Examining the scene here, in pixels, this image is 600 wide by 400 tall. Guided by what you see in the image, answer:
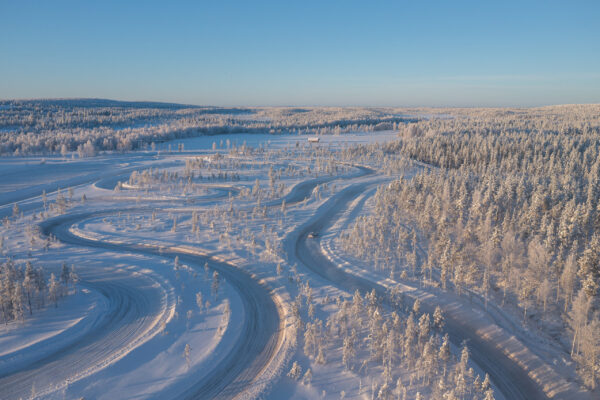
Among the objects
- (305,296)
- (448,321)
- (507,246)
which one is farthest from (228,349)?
(507,246)

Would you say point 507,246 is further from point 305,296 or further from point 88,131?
point 88,131

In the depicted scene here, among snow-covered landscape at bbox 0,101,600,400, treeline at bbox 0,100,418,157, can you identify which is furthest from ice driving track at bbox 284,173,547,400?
treeline at bbox 0,100,418,157

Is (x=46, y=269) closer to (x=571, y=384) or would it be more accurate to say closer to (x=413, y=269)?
(x=413, y=269)

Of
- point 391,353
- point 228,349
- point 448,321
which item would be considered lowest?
point 448,321

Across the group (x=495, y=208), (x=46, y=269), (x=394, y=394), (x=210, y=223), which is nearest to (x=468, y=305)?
(x=394, y=394)

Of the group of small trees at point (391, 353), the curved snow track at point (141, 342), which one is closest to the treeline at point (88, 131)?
the curved snow track at point (141, 342)

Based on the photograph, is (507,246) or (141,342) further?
(507,246)
